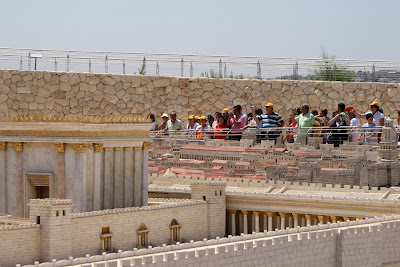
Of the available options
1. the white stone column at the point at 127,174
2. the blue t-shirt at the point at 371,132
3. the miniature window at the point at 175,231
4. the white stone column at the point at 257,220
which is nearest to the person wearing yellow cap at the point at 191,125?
the blue t-shirt at the point at 371,132

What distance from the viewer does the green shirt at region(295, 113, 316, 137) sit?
40.0 meters

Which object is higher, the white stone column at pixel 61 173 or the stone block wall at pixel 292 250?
the white stone column at pixel 61 173

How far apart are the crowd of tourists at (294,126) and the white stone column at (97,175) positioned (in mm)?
9565

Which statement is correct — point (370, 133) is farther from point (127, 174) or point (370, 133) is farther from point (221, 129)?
point (127, 174)

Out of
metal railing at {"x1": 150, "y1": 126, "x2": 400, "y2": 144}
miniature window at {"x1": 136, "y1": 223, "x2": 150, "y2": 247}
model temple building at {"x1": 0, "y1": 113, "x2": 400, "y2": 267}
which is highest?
metal railing at {"x1": 150, "y1": 126, "x2": 400, "y2": 144}

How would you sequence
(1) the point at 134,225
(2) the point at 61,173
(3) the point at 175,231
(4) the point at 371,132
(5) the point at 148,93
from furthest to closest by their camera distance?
(5) the point at 148,93 → (4) the point at 371,132 → (3) the point at 175,231 → (2) the point at 61,173 → (1) the point at 134,225

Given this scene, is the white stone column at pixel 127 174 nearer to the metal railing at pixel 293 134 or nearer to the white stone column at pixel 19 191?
the white stone column at pixel 19 191

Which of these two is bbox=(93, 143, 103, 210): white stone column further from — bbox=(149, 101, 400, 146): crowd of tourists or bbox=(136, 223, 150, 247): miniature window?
bbox=(149, 101, 400, 146): crowd of tourists

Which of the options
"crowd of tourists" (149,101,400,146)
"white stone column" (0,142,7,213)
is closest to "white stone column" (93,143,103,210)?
"white stone column" (0,142,7,213)

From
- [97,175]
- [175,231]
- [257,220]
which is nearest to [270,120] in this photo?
[257,220]

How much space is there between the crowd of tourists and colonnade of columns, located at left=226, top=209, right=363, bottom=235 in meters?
5.69

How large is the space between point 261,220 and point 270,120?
731cm

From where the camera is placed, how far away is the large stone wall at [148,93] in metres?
48.5

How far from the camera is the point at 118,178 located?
3194 cm
